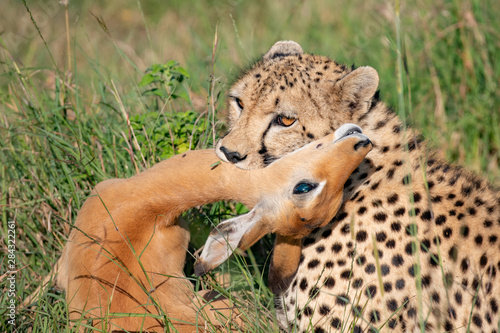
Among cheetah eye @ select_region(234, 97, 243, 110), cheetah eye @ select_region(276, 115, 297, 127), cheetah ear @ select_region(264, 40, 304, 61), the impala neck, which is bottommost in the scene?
the impala neck

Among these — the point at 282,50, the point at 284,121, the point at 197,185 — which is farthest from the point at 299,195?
the point at 282,50

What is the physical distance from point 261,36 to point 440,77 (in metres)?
2.18

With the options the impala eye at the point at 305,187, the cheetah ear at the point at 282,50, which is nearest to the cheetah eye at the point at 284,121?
the impala eye at the point at 305,187

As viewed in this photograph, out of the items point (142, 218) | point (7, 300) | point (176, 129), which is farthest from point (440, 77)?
point (7, 300)

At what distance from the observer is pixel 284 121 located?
329 cm

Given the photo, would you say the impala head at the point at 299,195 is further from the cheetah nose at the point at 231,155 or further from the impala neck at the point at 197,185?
the cheetah nose at the point at 231,155

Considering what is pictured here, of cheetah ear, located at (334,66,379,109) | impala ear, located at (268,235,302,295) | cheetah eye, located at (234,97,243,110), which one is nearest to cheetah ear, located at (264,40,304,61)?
cheetah eye, located at (234,97,243,110)

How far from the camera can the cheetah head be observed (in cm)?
325

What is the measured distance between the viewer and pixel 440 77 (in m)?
5.39

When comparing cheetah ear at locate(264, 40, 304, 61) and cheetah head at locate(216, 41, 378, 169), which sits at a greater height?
cheetah ear at locate(264, 40, 304, 61)

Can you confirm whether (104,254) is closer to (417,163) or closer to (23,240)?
(23,240)

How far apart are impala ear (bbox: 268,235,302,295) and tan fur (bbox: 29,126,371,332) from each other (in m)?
0.14

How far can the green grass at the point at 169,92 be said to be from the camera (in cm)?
370

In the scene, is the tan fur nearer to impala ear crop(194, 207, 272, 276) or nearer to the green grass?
impala ear crop(194, 207, 272, 276)
